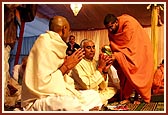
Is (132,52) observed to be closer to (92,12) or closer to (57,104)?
(92,12)

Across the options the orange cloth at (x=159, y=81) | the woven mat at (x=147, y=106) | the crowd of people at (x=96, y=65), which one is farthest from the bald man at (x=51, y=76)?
the orange cloth at (x=159, y=81)

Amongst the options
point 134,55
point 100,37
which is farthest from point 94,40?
point 134,55

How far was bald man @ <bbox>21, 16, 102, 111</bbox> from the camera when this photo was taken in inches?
95.7

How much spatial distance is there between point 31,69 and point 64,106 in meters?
0.29

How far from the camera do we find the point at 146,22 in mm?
2590

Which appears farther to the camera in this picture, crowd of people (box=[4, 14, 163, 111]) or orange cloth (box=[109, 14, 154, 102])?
orange cloth (box=[109, 14, 154, 102])

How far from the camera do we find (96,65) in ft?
8.57

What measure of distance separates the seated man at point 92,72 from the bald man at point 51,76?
0.07m

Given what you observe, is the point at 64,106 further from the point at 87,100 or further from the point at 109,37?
the point at 109,37

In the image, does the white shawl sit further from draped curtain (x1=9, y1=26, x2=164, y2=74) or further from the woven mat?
the woven mat

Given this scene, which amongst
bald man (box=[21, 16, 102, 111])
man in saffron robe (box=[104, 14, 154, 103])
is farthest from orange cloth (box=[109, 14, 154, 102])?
bald man (box=[21, 16, 102, 111])

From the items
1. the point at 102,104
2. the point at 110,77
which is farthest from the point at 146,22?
the point at 102,104

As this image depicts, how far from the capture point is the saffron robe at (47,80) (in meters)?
2.43

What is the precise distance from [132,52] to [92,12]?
0.35 meters
